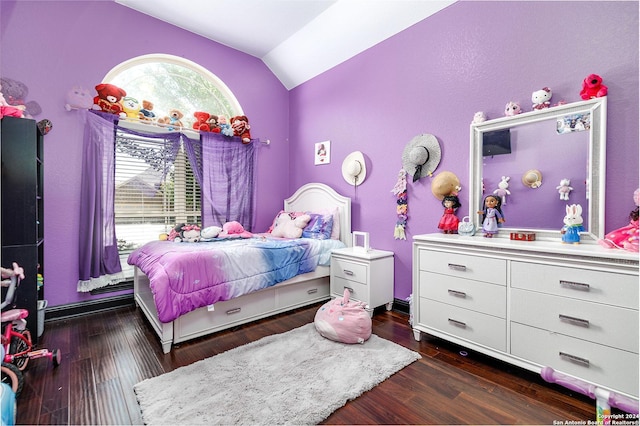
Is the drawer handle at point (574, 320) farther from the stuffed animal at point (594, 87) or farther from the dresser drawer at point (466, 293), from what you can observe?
the stuffed animal at point (594, 87)

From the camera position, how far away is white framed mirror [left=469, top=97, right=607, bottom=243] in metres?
1.82

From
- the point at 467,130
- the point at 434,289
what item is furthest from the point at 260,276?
the point at 467,130

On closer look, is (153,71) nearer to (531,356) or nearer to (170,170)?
(170,170)

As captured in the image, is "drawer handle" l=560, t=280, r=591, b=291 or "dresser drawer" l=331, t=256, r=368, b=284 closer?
"drawer handle" l=560, t=280, r=591, b=291

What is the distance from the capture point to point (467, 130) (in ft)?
7.98

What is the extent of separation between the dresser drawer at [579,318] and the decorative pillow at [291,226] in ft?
7.16

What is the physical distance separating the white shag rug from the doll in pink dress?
4.33ft

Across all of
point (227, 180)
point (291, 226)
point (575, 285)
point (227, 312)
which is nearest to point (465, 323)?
point (575, 285)

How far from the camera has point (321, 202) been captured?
3.68m

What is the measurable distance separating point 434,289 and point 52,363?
8.76ft

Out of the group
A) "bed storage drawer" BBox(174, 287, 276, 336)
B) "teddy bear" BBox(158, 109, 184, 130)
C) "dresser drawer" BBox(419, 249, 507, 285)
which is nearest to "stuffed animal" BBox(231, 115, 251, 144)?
"teddy bear" BBox(158, 109, 184, 130)

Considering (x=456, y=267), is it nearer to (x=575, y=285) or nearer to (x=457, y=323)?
(x=457, y=323)

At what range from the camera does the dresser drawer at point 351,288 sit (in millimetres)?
2701

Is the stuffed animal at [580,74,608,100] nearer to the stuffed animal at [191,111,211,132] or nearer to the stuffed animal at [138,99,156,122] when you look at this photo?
the stuffed animal at [191,111,211,132]
